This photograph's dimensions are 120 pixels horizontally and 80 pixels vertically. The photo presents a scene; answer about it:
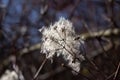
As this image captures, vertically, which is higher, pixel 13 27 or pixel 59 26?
pixel 59 26

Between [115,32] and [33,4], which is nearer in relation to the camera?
[115,32]

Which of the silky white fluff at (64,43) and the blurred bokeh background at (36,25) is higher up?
the silky white fluff at (64,43)

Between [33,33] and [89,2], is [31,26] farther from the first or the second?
[89,2]

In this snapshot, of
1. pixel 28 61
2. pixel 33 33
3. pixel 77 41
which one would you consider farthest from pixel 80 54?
pixel 33 33

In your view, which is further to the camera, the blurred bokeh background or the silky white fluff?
the blurred bokeh background

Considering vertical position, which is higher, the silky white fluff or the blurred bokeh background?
the silky white fluff

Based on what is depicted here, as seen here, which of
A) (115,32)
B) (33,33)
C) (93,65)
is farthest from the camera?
(33,33)

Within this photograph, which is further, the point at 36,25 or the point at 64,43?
the point at 36,25

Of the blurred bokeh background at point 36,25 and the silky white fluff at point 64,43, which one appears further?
the blurred bokeh background at point 36,25
